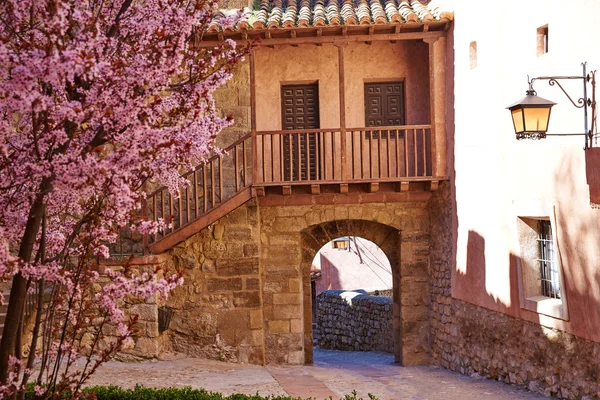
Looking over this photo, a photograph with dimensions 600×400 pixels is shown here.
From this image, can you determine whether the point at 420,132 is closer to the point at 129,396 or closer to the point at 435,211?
the point at 435,211

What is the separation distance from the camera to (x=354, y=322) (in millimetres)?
19641

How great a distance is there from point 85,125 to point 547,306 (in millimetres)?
5924

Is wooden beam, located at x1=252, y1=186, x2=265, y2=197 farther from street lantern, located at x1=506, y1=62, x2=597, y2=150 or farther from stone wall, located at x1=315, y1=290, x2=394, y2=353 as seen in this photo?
stone wall, located at x1=315, y1=290, x2=394, y2=353

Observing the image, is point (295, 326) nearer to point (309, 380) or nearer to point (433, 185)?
point (309, 380)

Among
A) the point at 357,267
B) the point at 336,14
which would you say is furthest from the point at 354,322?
the point at 336,14

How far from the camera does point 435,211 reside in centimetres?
1318

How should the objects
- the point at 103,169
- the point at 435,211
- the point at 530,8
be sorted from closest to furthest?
the point at 103,169
the point at 530,8
the point at 435,211

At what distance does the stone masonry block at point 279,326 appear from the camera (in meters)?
13.3

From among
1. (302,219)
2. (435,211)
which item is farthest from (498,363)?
(302,219)

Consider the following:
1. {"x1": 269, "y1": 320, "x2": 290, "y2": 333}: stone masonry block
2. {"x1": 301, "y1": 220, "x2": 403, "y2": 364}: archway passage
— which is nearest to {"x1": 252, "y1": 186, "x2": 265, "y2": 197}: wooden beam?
{"x1": 301, "y1": 220, "x2": 403, "y2": 364}: archway passage

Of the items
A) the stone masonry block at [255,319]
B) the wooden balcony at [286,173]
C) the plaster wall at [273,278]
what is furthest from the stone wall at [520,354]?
the stone masonry block at [255,319]

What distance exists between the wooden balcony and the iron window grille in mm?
2663

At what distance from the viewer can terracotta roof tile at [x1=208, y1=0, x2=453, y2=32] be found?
12.2m

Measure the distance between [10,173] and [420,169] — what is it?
9.59 meters
